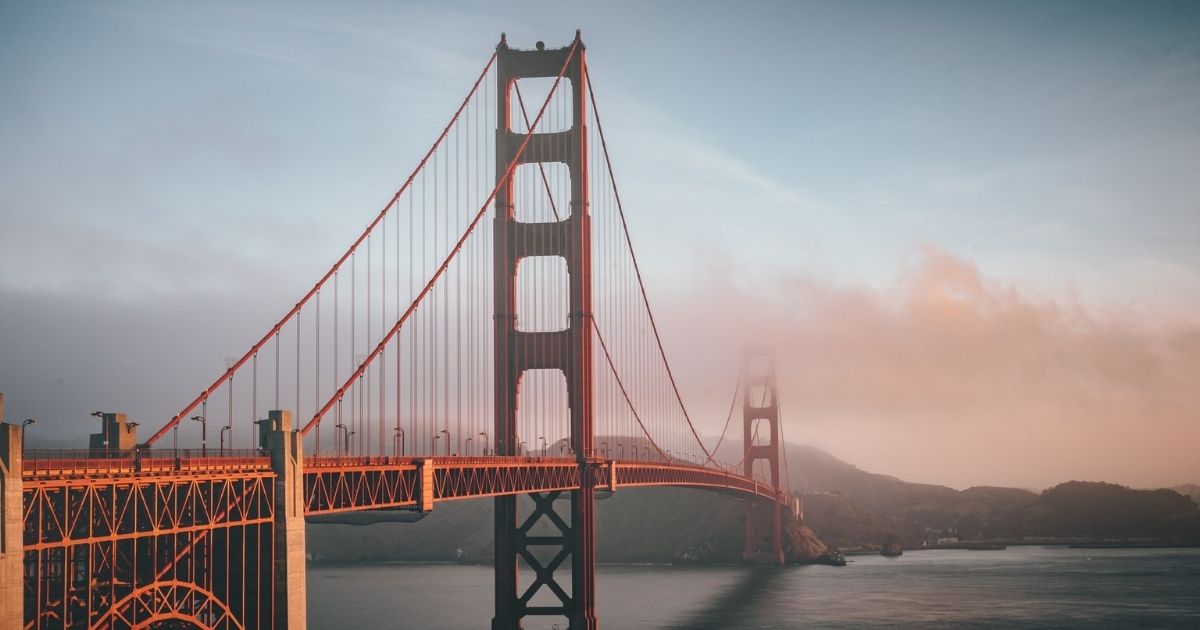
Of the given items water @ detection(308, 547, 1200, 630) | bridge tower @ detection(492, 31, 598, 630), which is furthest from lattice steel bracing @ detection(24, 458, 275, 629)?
water @ detection(308, 547, 1200, 630)

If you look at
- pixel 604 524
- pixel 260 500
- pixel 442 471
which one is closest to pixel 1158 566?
pixel 604 524

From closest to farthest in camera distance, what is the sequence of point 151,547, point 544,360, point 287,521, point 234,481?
point 151,547 < point 234,481 < point 287,521 < point 544,360

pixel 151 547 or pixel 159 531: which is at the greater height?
pixel 159 531

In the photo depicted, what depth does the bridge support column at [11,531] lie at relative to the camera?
23922 mm

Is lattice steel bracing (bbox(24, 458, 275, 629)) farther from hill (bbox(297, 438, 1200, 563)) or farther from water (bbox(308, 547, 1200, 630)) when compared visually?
hill (bbox(297, 438, 1200, 563))

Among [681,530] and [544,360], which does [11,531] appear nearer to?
[544,360]

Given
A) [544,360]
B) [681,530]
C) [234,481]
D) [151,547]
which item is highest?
[544,360]

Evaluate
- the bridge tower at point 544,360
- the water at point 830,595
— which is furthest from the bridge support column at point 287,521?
the water at point 830,595

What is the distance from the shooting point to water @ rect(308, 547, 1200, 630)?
8531 centimetres

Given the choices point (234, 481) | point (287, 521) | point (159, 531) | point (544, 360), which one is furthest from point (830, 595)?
point (159, 531)

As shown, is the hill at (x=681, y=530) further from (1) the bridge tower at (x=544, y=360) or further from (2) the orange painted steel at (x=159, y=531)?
(2) the orange painted steel at (x=159, y=531)

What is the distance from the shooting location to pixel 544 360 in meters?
66.1

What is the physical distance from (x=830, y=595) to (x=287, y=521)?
80.9 m

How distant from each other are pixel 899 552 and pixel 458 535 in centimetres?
6176
